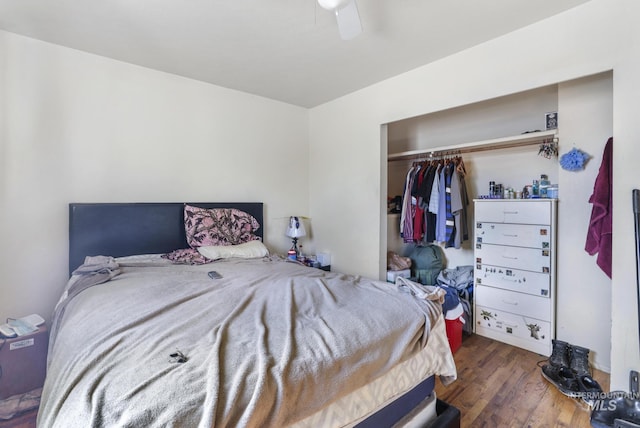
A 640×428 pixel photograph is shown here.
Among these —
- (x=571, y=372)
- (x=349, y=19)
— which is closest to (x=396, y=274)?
(x=571, y=372)

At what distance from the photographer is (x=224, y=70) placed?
280 cm

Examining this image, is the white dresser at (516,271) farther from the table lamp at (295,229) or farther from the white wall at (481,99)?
the table lamp at (295,229)

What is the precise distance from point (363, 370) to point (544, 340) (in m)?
2.17

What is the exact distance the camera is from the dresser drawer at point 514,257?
97.4 inches

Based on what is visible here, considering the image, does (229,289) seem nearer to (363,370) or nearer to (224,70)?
(363,370)

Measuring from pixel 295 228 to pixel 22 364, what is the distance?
2.39 metres

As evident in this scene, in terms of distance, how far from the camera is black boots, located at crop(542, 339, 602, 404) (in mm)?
1922

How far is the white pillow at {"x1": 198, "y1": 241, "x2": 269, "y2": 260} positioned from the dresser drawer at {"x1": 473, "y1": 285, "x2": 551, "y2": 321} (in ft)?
6.72

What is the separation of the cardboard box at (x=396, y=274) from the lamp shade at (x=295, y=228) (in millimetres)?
1066

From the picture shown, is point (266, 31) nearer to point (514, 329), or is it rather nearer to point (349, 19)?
point (349, 19)

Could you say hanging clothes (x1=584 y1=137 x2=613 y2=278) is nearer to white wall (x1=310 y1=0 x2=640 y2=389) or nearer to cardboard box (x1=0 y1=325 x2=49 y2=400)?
white wall (x1=310 y1=0 x2=640 y2=389)

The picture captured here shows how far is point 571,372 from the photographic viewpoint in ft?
6.98

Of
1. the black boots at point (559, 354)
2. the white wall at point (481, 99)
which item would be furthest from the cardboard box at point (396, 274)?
the black boots at point (559, 354)

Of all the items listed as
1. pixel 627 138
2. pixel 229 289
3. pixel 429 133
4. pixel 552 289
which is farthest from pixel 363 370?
pixel 429 133
